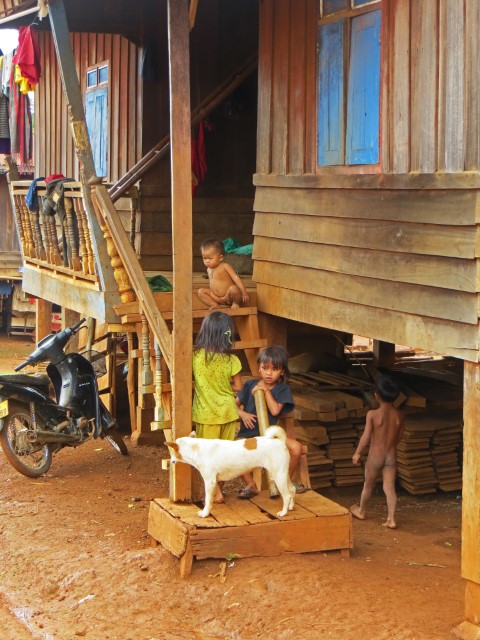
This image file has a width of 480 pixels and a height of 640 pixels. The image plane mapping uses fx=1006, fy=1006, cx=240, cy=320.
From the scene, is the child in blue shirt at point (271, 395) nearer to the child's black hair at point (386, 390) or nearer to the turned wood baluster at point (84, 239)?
the child's black hair at point (386, 390)

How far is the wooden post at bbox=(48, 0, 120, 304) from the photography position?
851 centimetres

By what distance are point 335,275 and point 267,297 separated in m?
1.33

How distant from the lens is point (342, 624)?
5.94 meters

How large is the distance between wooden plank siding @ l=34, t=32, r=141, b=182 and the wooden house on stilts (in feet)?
1.52

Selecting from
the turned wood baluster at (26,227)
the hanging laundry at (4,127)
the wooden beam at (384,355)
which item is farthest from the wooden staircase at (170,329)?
the hanging laundry at (4,127)

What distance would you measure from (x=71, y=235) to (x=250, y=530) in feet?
12.7

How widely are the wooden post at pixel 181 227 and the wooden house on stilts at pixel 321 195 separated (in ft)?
0.04

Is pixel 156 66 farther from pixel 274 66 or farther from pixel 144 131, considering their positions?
pixel 274 66

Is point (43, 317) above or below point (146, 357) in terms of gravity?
below

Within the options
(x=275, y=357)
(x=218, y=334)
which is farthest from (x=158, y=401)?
(x=275, y=357)

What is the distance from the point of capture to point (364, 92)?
7.21m

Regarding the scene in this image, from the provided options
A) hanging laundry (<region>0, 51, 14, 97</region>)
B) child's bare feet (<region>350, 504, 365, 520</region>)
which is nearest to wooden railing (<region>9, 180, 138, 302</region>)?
child's bare feet (<region>350, 504, 365, 520</region>)

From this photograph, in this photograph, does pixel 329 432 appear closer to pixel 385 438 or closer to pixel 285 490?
pixel 385 438

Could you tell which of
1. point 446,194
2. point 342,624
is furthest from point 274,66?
point 342,624
